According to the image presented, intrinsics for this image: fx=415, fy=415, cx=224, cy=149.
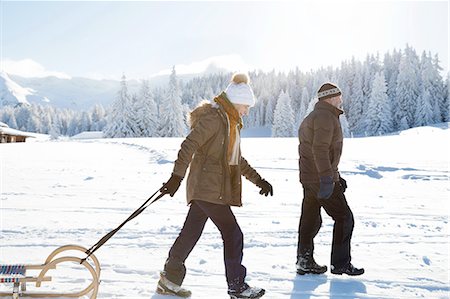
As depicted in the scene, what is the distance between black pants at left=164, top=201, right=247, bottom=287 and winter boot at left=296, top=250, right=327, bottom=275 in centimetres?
108

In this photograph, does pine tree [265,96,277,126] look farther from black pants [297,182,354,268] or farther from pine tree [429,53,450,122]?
black pants [297,182,354,268]

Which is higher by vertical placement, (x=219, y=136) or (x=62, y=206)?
(x=219, y=136)

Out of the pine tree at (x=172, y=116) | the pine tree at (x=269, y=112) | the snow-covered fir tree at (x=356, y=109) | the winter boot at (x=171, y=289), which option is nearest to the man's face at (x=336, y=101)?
the winter boot at (x=171, y=289)

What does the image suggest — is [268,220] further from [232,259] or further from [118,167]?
[118,167]

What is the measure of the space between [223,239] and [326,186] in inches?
48.3

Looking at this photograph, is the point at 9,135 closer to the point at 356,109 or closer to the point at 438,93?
the point at 356,109

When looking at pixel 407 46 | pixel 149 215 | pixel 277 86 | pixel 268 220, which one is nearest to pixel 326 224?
pixel 268 220

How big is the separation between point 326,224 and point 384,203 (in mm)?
3006

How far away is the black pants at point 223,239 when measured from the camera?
12.4ft

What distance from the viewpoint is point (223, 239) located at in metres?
3.85

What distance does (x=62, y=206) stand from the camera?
27.0 feet

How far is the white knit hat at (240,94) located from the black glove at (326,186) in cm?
114

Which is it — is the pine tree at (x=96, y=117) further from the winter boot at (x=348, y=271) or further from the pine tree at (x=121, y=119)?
the winter boot at (x=348, y=271)

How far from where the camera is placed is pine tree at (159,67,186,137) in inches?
2140
